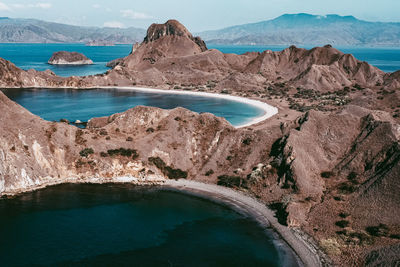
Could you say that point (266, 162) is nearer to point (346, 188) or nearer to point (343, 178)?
point (343, 178)

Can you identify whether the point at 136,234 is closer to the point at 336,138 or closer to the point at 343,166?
the point at 343,166

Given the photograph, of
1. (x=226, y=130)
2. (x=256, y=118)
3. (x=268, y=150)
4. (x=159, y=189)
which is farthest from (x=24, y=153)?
(x=256, y=118)

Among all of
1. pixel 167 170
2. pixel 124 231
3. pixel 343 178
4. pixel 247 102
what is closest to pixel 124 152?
pixel 167 170

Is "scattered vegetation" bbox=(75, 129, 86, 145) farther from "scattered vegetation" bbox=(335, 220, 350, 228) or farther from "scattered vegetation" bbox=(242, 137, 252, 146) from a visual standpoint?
"scattered vegetation" bbox=(335, 220, 350, 228)

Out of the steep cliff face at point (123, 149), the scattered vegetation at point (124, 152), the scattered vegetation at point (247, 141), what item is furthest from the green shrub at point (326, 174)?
the scattered vegetation at point (124, 152)

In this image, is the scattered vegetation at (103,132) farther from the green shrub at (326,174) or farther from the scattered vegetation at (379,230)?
the scattered vegetation at (379,230)

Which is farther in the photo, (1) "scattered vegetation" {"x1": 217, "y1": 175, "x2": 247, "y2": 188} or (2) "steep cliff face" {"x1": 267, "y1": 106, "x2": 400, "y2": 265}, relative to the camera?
(1) "scattered vegetation" {"x1": 217, "y1": 175, "x2": 247, "y2": 188}

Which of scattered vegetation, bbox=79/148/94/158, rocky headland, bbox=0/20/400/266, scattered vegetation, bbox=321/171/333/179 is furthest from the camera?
scattered vegetation, bbox=79/148/94/158

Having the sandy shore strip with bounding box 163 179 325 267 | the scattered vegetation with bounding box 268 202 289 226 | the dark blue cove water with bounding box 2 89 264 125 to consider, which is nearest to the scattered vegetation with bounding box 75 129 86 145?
the sandy shore strip with bounding box 163 179 325 267
